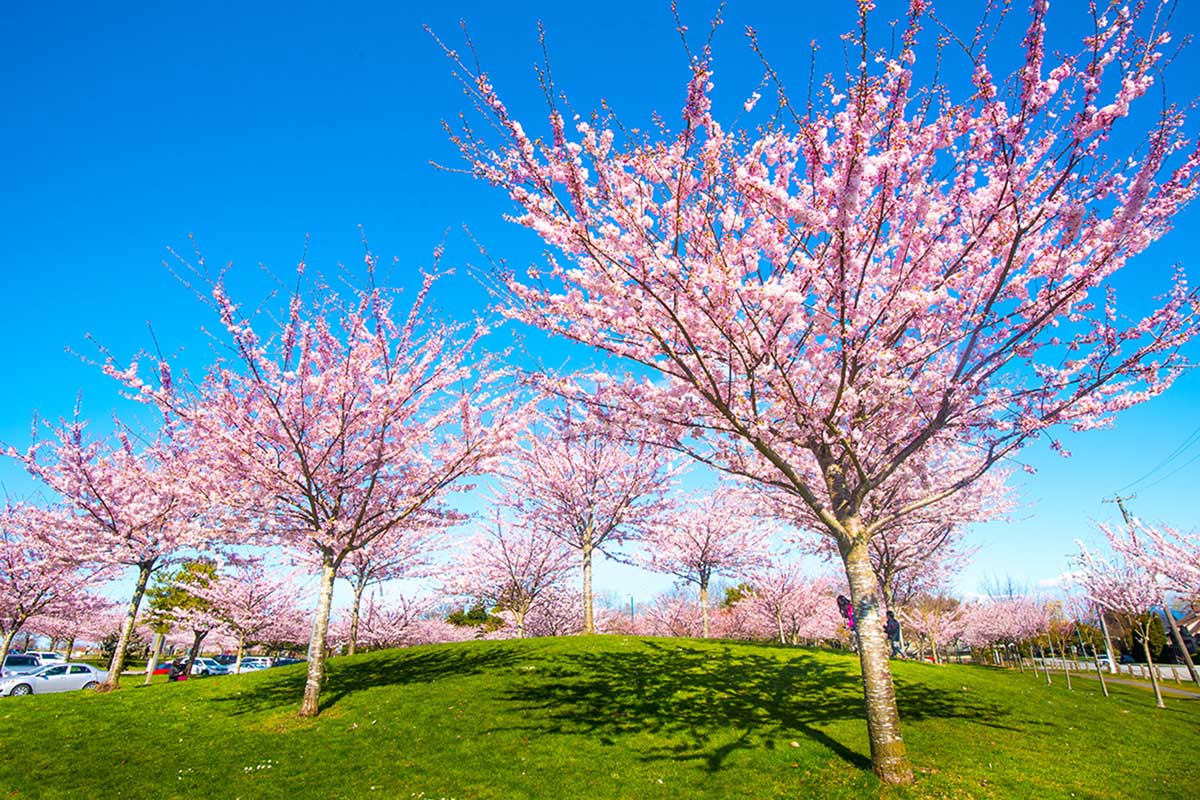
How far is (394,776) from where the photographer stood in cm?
731

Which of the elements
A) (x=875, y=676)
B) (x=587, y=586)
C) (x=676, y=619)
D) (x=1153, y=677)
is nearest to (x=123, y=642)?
(x=587, y=586)

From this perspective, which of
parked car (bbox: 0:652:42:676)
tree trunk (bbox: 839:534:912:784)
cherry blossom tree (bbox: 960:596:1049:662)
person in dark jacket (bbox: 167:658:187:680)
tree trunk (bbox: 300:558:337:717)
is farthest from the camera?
cherry blossom tree (bbox: 960:596:1049:662)

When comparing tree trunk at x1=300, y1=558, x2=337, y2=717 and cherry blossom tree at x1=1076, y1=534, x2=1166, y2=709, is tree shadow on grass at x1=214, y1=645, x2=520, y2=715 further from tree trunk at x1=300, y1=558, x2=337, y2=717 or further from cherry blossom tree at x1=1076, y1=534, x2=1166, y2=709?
cherry blossom tree at x1=1076, y1=534, x2=1166, y2=709

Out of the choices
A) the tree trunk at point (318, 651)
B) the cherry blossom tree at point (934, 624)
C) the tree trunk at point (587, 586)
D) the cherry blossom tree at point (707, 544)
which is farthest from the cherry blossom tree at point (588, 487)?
the cherry blossom tree at point (934, 624)

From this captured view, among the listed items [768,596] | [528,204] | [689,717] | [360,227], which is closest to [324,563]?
[360,227]

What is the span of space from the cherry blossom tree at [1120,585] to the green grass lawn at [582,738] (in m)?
9.52

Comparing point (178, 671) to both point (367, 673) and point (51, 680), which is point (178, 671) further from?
point (367, 673)

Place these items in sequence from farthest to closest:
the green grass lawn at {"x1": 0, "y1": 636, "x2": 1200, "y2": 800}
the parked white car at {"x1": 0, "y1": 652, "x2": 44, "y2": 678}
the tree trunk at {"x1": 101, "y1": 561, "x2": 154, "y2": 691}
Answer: the parked white car at {"x1": 0, "y1": 652, "x2": 44, "y2": 678} → the tree trunk at {"x1": 101, "y1": 561, "x2": 154, "y2": 691} → the green grass lawn at {"x1": 0, "y1": 636, "x2": 1200, "y2": 800}

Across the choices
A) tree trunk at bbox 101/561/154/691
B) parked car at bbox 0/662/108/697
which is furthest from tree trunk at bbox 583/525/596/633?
parked car at bbox 0/662/108/697

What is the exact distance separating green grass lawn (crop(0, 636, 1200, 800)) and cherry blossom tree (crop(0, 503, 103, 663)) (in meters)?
4.38

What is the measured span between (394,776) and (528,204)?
7699 millimetres

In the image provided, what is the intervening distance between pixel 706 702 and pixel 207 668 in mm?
41798

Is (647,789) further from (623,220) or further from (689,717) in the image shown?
(623,220)

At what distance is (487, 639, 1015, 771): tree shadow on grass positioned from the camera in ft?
27.3
